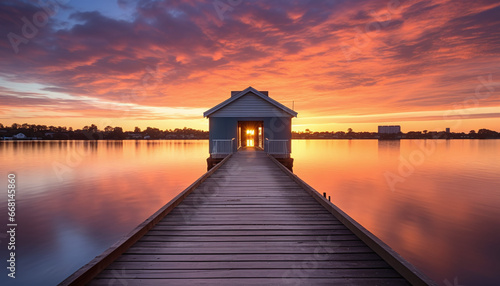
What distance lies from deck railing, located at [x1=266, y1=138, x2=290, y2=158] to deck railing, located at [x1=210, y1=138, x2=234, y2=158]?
305 cm

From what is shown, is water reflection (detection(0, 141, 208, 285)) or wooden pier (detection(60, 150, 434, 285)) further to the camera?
water reflection (detection(0, 141, 208, 285))

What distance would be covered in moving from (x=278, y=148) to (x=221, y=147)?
15.1ft

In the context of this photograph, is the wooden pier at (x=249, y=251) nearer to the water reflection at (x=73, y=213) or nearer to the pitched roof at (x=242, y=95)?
the water reflection at (x=73, y=213)

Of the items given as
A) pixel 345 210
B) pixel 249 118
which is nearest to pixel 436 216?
pixel 345 210

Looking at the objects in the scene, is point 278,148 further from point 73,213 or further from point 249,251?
point 249,251

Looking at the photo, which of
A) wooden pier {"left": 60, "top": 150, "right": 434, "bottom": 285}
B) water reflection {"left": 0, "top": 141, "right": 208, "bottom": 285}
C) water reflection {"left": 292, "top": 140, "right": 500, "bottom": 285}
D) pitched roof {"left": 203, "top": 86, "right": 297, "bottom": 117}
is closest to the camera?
wooden pier {"left": 60, "top": 150, "right": 434, "bottom": 285}

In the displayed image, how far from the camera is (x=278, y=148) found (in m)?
20.1

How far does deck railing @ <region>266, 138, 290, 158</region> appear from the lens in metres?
20.0

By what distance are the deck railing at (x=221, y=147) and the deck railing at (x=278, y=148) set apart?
305 centimetres

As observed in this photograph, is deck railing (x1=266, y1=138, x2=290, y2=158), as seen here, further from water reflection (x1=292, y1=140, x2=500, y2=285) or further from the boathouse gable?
water reflection (x1=292, y1=140, x2=500, y2=285)

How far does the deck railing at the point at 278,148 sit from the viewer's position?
20.0 meters

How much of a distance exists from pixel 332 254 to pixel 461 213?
1562 cm
